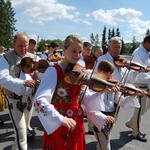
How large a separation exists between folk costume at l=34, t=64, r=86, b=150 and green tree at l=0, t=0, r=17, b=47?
46.5 metres

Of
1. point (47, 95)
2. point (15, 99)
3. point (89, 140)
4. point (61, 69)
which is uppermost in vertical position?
point (61, 69)

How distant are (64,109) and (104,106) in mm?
888

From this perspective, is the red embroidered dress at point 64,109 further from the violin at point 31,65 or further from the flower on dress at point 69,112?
the violin at point 31,65

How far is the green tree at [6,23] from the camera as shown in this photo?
1898 inches

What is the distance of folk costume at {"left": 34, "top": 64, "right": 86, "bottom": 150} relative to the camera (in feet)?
6.53

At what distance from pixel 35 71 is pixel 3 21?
48.6 m

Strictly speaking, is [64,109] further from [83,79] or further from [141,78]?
[141,78]

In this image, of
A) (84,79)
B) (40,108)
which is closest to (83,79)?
(84,79)

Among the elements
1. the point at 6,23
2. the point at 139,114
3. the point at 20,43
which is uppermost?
the point at 6,23

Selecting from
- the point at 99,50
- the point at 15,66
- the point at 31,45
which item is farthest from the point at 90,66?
the point at 15,66

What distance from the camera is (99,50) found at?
649 cm

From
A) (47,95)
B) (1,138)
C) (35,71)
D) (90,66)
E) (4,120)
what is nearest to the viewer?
(47,95)

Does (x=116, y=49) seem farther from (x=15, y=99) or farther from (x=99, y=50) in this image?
(x=99, y=50)

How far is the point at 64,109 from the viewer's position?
2.16 meters
